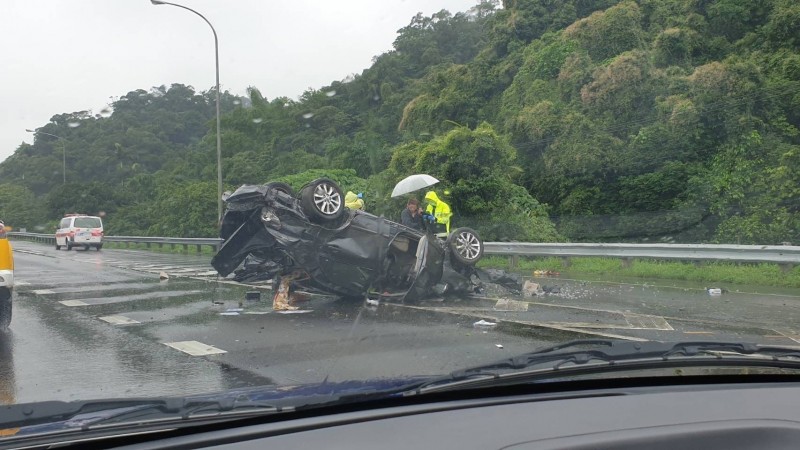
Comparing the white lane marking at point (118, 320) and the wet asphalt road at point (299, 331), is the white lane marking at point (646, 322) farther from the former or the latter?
the white lane marking at point (118, 320)

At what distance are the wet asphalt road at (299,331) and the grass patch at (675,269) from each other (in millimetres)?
1127

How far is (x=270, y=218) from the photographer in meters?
10.1

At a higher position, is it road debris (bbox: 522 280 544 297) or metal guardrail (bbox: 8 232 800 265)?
metal guardrail (bbox: 8 232 800 265)

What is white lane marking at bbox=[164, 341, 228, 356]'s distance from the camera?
7114mm

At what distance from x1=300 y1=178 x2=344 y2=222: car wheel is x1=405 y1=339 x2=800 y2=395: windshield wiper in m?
7.10

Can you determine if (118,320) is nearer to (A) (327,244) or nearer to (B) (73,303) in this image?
(B) (73,303)

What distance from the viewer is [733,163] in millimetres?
21078

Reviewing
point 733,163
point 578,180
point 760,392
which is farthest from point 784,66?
point 760,392

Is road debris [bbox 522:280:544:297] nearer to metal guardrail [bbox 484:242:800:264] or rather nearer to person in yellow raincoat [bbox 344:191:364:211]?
person in yellow raincoat [bbox 344:191:364:211]

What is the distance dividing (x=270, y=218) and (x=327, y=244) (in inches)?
35.0

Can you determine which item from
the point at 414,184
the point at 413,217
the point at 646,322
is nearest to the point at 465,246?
the point at 413,217

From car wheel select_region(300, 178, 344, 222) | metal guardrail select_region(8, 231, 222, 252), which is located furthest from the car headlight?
metal guardrail select_region(8, 231, 222, 252)

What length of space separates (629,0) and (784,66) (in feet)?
30.2

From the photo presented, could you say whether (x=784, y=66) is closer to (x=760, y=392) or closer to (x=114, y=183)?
(x=760, y=392)
